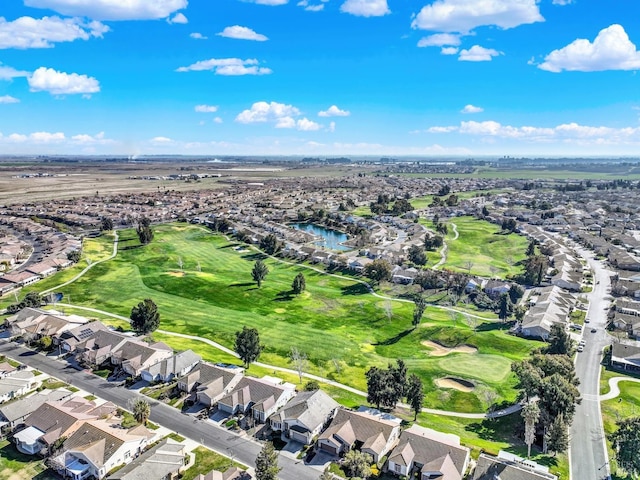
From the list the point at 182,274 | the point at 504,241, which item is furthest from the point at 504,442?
the point at 504,241

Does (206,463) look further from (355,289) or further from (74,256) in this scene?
(74,256)

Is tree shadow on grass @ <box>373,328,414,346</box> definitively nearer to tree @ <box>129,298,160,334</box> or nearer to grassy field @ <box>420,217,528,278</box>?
tree @ <box>129,298,160,334</box>

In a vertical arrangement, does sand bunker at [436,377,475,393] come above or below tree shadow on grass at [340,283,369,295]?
below

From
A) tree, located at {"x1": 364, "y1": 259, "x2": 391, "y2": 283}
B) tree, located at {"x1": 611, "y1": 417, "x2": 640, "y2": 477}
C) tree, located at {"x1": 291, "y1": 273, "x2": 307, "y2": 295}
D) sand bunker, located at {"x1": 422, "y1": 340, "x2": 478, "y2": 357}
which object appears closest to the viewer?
tree, located at {"x1": 611, "y1": 417, "x2": 640, "y2": 477}

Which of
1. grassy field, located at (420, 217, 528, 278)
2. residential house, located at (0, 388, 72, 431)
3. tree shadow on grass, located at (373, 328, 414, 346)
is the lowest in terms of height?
tree shadow on grass, located at (373, 328, 414, 346)

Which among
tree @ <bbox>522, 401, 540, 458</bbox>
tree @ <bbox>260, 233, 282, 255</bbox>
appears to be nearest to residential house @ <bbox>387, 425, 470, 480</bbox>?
tree @ <bbox>522, 401, 540, 458</bbox>

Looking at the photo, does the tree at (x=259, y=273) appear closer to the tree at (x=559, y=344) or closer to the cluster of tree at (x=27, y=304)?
the cluster of tree at (x=27, y=304)

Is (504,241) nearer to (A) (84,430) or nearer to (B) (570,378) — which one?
(B) (570,378)
